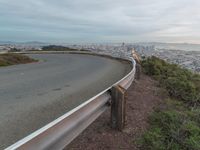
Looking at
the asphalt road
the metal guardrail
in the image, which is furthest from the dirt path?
the asphalt road

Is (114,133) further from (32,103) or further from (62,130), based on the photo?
(32,103)

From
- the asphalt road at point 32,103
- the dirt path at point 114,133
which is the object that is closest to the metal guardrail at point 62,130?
the dirt path at point 114,133

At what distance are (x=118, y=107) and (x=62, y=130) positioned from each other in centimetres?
203

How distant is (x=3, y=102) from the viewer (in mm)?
7770

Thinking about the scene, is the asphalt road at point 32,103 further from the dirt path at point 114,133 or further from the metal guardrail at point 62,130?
the metal guardrail at point 62,130

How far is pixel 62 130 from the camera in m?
3.54

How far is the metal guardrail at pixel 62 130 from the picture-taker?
285cm

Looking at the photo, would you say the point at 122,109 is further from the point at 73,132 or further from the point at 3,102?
the point at 3,102

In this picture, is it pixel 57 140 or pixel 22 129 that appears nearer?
pixel 57 140

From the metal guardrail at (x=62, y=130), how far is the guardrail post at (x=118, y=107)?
36cm

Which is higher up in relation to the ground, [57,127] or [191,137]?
[57,127]

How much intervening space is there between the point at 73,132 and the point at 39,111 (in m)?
3.17

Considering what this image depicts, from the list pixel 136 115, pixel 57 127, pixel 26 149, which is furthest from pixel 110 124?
pixel 26 149

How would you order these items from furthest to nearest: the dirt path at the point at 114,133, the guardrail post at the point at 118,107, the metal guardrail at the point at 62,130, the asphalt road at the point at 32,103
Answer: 1. the asphalt road at the point at 32,103
2. the guardrail post at the point at 118,107
3. the dirt path at the point at 114,133
4. the metal guardrail at the point at 62,130
